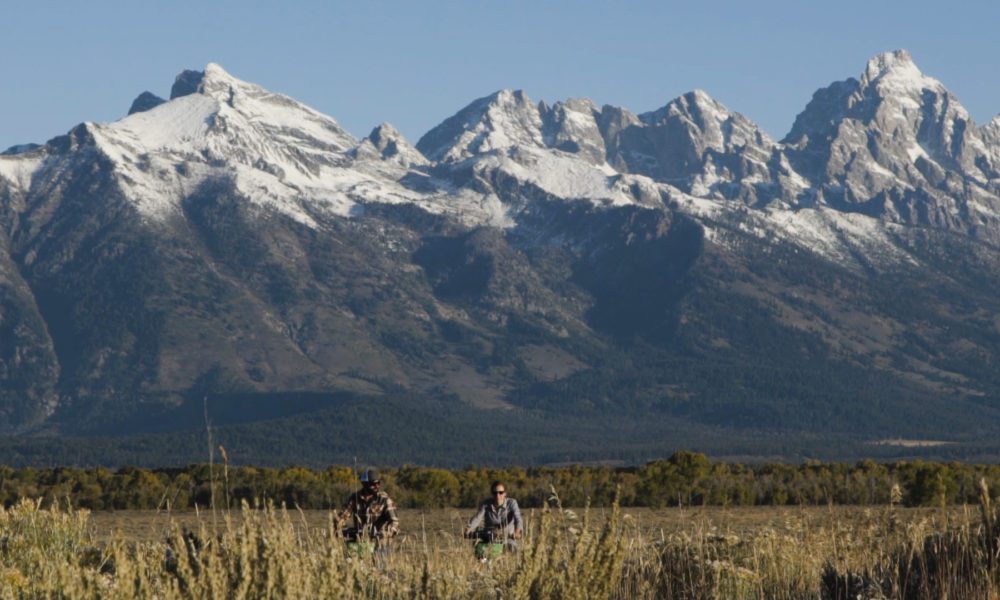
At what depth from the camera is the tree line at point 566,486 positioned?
55438 millimetres

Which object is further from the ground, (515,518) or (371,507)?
(371,507)

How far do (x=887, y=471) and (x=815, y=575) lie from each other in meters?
49.7

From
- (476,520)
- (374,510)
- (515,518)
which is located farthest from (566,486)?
(374,510)

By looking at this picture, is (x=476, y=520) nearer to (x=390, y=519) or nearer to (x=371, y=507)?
(x=390, y=519)

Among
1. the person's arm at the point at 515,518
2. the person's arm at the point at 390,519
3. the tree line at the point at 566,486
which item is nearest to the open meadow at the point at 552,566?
the person's arm at the point at 390,519

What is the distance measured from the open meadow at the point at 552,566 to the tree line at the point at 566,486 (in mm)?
34540

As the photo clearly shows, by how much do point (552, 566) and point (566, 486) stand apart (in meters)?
48.3

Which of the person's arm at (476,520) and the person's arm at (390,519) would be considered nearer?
the person's arm at (390,519)

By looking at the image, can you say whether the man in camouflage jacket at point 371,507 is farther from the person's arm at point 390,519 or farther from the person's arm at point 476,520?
the person's arm at point 476,520

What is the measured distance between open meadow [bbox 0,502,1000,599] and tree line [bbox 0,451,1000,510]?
34.5 m

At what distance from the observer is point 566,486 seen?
61.5 m

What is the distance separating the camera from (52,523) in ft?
69.8

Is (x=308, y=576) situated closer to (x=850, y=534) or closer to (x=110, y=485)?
(x=850, y=534)

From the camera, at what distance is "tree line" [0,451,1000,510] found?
5544 centimetres
